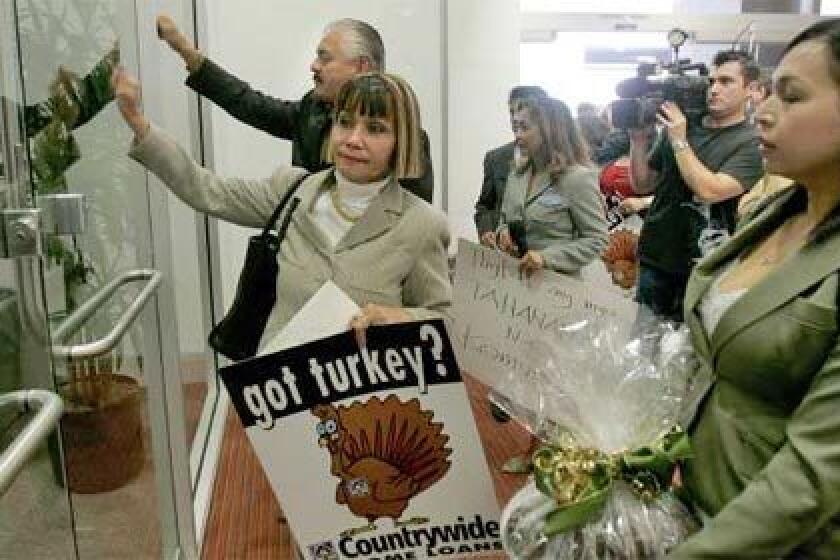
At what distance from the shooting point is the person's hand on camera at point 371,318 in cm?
147

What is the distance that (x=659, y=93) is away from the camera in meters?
2.97

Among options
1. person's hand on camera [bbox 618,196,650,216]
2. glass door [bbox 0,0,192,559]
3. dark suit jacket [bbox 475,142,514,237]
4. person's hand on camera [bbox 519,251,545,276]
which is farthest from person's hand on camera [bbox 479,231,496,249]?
glass door [bbox 0,0,192,559]

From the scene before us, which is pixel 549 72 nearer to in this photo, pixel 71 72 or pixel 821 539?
pixel 71 72

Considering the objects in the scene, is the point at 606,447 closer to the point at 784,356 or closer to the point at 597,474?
the point at 597,474

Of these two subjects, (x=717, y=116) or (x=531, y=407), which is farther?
(x=717, y=116)

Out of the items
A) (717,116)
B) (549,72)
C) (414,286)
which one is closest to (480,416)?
(717,116)

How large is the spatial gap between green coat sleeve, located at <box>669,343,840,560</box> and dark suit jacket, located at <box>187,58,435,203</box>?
5.08ft

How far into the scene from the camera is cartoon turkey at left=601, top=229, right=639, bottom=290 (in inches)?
133

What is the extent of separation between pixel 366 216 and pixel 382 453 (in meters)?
0.52

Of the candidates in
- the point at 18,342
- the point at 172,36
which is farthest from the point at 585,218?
the point at 18,342

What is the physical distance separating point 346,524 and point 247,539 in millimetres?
1133

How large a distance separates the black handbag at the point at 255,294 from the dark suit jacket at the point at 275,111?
1.64 ft

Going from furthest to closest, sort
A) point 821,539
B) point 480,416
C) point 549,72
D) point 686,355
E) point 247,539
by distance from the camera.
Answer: point 549,72
point 480,416
point 247,539
point 686,355
point 821,539

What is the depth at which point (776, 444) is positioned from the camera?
1.03m
